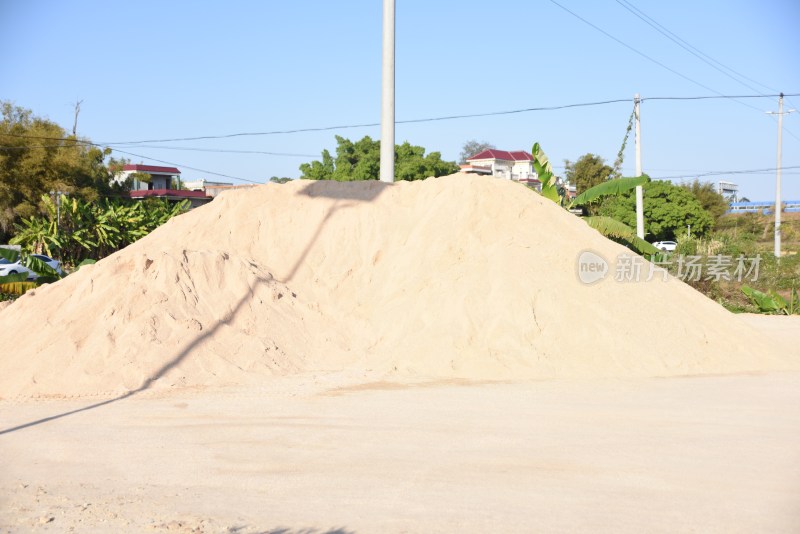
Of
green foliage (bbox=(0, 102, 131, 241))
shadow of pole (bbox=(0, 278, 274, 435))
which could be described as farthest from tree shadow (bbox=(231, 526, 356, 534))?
green foliage (bbox=(0, 102, 131, 241))

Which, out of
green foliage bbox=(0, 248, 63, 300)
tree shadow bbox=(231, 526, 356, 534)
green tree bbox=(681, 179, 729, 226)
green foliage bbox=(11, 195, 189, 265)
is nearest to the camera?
tree shadow bbox=(231, 526, 356, 534)

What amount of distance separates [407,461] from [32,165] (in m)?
31.6

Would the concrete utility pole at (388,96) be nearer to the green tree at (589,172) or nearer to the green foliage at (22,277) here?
the green foliage at (22,277)

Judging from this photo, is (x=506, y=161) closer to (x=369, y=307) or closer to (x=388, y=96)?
(x=388, y=96)

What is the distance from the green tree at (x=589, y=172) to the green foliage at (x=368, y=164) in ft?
27.5

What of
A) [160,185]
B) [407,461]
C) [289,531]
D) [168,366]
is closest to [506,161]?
[160,185]

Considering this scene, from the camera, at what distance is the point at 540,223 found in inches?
504

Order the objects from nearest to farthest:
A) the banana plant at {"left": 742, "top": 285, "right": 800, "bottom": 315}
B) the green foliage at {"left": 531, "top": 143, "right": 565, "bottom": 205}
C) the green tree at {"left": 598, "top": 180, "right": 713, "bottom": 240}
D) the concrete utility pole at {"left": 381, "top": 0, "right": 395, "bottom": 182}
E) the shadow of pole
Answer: the shadow of pole
the concrete utility pole at {"left": 381, "top": 0, "right": 395, "bottom": 182}
the green foliage at {"left": 531, "top": 143, "right": 565, "bottom": 205}
the banana plant at {"left": 742, "top": 285, "right": 800, "bottom": 315}
the green tree at {"left": 598, "top": 180, "right": 713, "bottom": 240}

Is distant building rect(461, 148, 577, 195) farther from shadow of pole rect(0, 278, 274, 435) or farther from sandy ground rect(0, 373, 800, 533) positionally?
sandy ground rect(0, 373, 800, 533)

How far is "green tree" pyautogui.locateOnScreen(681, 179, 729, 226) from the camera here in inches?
1783

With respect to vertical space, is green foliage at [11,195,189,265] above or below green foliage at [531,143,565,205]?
below

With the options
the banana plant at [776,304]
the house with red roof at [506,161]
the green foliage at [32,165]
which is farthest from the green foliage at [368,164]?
the house with red roof at [506,161]

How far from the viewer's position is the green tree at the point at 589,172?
155 feet

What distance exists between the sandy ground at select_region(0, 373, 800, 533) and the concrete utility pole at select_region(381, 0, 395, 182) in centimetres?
657
